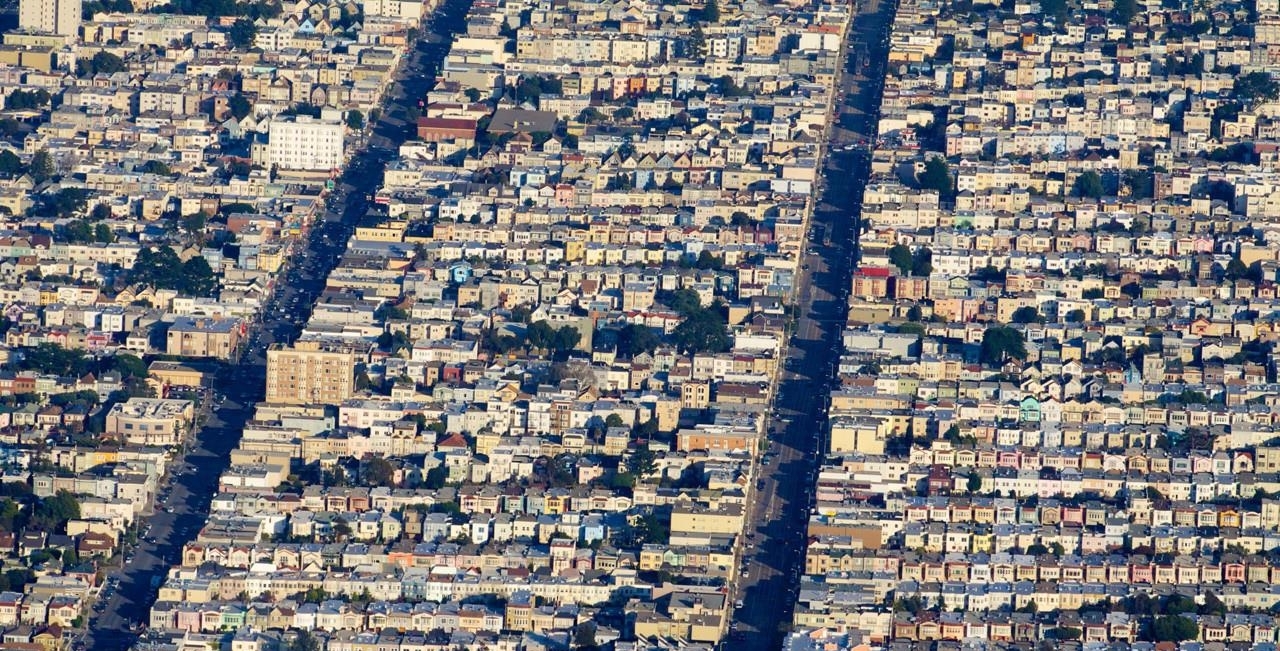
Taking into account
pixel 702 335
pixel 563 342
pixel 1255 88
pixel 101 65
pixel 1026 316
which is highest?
pixel 101 65

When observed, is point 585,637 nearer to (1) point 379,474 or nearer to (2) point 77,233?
(1) point 379,474

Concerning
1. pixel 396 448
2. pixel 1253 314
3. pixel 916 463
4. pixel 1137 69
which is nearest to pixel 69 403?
pixel 396 448

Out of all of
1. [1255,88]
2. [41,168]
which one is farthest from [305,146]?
[1255,88]

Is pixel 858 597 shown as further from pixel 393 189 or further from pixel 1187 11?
pixel 1187 11

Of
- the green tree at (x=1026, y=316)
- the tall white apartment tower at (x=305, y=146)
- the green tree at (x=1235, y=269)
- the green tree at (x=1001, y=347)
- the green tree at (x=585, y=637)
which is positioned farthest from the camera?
the tall white apartment tower at (x=305, y=146)

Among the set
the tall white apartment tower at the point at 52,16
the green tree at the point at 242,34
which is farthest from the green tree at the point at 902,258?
the tall white apartment tower at the point at 52,16

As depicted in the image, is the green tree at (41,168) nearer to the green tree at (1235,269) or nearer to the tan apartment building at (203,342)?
the tan apartment building at (203,342)
